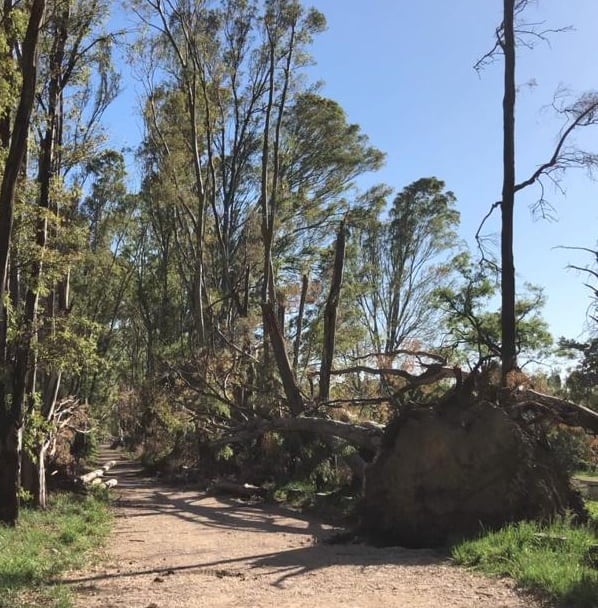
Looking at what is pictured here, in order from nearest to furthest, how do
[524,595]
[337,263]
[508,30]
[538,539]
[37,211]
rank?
1. [524,595]
2. [538,539]
3. [37,211]
4. [508,30]
5. [337,263]

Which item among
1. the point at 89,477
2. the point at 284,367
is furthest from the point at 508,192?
the point at 89,477

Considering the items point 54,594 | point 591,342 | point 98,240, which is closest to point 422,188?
point 591,342

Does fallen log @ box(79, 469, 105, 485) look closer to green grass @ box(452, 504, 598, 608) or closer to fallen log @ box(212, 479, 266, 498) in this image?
fallen log @ box(212, 479, 266, 498)

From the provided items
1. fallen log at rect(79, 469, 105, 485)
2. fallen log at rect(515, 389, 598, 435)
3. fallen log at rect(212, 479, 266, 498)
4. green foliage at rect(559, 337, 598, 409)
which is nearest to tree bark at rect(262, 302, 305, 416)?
fallen log at rect(212, 479, 266, 498)

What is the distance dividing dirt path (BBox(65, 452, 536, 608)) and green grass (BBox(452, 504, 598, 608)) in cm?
26

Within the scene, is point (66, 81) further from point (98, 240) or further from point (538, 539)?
point (98, 240)

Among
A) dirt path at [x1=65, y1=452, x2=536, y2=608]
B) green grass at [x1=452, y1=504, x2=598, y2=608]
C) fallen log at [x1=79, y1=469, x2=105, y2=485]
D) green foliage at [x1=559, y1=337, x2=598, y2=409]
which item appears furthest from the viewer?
green foliage at [x1=559, y1=337, x2=598, y2=409]

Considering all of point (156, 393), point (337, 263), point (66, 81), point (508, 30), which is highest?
point (508, 30)

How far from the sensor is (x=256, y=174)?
99.8 feet

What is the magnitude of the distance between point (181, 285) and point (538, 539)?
1297 inches

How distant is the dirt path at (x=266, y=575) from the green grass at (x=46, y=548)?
0.31m

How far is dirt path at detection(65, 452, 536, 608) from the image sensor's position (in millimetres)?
6434

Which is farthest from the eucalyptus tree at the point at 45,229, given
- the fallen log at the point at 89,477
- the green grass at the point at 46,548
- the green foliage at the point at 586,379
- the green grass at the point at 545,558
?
the green foliage at the point at 586,379

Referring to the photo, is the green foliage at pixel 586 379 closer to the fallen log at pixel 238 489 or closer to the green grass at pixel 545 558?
the fallen log at pixel 238 489
